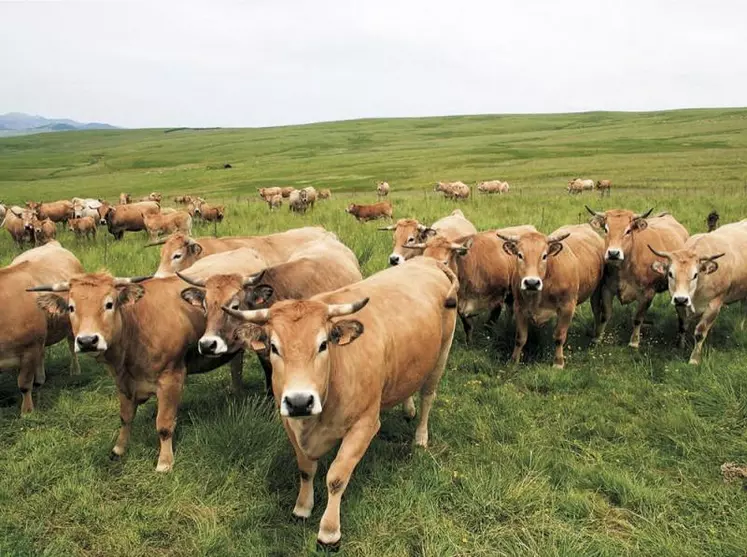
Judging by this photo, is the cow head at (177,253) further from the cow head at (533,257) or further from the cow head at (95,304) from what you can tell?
the cow head at (533,257)

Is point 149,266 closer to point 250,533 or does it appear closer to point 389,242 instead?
point 389,242

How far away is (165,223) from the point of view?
20406mm

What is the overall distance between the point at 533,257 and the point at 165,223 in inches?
637

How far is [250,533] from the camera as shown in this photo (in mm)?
4395

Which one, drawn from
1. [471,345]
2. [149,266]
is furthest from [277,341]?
[149,266]

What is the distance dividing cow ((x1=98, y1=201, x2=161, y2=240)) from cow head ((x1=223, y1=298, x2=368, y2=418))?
19.4 m

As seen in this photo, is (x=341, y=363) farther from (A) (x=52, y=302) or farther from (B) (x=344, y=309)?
(A) (x=52, y=302)

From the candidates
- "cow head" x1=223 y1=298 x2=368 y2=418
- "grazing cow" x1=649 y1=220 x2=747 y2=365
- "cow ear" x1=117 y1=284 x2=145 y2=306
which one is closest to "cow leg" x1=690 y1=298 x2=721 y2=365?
"grazing cow" x1=649 y1=220 x2=747 y2=365

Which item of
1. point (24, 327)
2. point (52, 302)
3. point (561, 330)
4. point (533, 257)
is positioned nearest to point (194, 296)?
point (52, 302)

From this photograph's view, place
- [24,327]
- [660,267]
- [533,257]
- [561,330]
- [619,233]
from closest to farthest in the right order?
[24,327]
[533,257]
[660,267]
[561,330]
[619,233]

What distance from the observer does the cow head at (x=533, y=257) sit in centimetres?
770

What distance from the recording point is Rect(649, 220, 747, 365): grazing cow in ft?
24.8

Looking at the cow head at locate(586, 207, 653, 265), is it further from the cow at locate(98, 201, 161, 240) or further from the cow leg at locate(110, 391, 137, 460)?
the cow at locate(98, 201, 161, 240)

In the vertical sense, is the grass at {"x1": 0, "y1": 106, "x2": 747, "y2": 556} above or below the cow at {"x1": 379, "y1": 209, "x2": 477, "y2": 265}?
below
